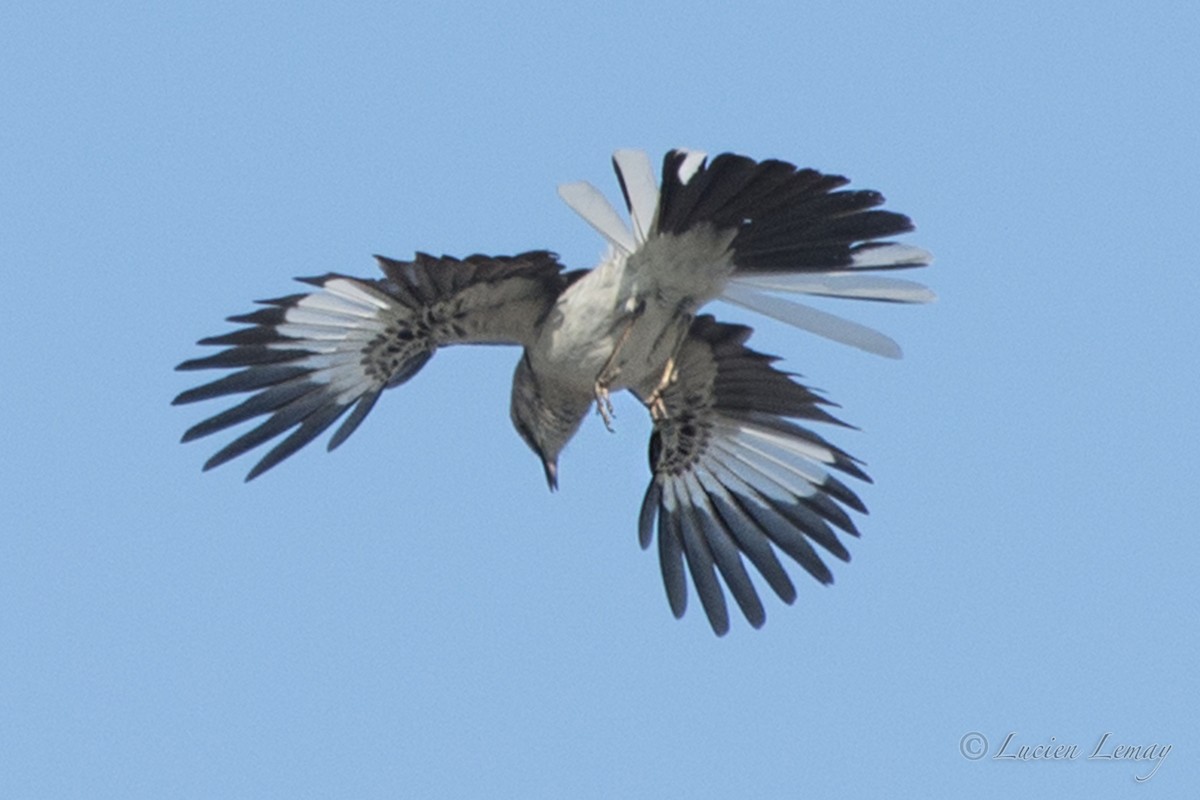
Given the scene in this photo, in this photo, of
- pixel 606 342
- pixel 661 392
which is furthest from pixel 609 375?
pixel 661 392

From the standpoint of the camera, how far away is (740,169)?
26.9 ft

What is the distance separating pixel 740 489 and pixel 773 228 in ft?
5.79

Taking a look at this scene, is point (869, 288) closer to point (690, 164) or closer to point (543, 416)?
point (690, 164)

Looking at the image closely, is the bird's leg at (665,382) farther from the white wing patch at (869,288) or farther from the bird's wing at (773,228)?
the white wing patch at (869,288)

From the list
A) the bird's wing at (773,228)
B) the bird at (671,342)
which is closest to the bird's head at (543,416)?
the bird at (671,342)

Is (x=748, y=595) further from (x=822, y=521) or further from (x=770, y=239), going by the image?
(x=770, y=239)

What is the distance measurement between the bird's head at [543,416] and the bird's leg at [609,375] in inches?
10.7

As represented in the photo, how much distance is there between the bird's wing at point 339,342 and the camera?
9023mm

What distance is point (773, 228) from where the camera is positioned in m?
8.52

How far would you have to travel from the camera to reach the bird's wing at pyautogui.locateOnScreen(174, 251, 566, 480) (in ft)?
29.6

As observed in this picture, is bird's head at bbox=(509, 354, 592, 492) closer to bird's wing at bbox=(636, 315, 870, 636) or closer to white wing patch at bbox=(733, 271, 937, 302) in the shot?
bird's wing at bbox=(636, 315, 870, 636)

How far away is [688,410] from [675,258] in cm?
125

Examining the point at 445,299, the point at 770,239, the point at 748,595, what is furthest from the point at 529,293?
the point at 748,595

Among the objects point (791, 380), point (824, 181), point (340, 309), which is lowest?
point (340, 309)
